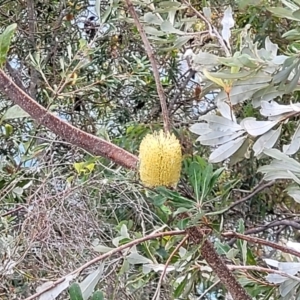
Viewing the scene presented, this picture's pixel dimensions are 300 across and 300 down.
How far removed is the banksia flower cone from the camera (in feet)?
1.75

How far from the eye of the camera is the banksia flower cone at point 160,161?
0.53 metres

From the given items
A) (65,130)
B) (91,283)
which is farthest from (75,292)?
(65,130)

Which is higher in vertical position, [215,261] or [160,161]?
[160,161]

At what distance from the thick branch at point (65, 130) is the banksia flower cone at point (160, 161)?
0.05 meters

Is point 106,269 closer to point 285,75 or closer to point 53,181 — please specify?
point 53,181

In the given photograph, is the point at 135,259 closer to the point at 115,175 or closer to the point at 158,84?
the point at 115,175

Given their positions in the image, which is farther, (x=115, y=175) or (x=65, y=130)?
(x=115, y=175)

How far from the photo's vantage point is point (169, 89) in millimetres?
1436

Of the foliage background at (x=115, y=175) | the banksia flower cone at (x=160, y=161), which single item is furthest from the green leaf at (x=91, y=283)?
the banksia flower cone at (x=160, y=161)

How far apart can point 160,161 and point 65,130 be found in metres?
0.13

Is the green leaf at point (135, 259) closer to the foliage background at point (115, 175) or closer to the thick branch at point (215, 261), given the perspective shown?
the foliage background at point (115, 175)

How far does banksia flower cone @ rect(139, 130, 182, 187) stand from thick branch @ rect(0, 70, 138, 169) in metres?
0.05

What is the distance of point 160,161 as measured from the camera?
53 centimetres

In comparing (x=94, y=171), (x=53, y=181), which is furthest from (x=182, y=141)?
(x=53, y=181)
